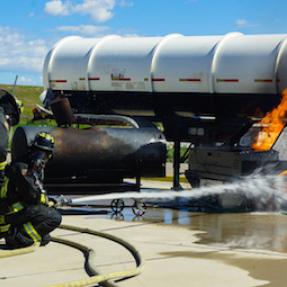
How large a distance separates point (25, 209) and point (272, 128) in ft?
23.1

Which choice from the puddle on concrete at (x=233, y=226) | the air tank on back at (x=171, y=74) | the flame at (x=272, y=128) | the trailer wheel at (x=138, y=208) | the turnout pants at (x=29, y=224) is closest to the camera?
the turnout pants at (x=29, y=224)

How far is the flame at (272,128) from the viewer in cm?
1361

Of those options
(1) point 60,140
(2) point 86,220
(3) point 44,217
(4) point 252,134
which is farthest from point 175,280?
(4) point 252,134

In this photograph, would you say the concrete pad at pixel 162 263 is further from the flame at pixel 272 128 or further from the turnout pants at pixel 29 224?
the flame at pixel 272 128

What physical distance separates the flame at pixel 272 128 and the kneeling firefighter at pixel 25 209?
6.23 metres

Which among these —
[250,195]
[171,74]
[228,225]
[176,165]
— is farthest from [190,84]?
[228,225]

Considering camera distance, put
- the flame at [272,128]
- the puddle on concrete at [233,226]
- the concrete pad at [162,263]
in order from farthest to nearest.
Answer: the flame at [272,128], the puddle on concrete at [233,226], the concrete pad at [162,263]

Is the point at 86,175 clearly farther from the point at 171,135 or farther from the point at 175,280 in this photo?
the point at 175,280

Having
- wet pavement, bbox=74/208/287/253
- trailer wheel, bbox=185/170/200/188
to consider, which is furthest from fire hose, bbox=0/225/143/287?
trailer wheel, bbox=185/170/200/188

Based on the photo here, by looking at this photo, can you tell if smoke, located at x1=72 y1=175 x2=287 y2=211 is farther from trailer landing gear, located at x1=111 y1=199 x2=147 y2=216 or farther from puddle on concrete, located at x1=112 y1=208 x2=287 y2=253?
puddle on concrete, located at x1=112 y1=208 x2=287 y2=253

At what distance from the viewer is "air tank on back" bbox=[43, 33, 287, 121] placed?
14.2 m

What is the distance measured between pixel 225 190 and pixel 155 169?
1553 millimetres

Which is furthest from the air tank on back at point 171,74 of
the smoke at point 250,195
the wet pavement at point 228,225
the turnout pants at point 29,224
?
the turnout pants at point 29,224

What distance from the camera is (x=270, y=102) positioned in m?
14.2
